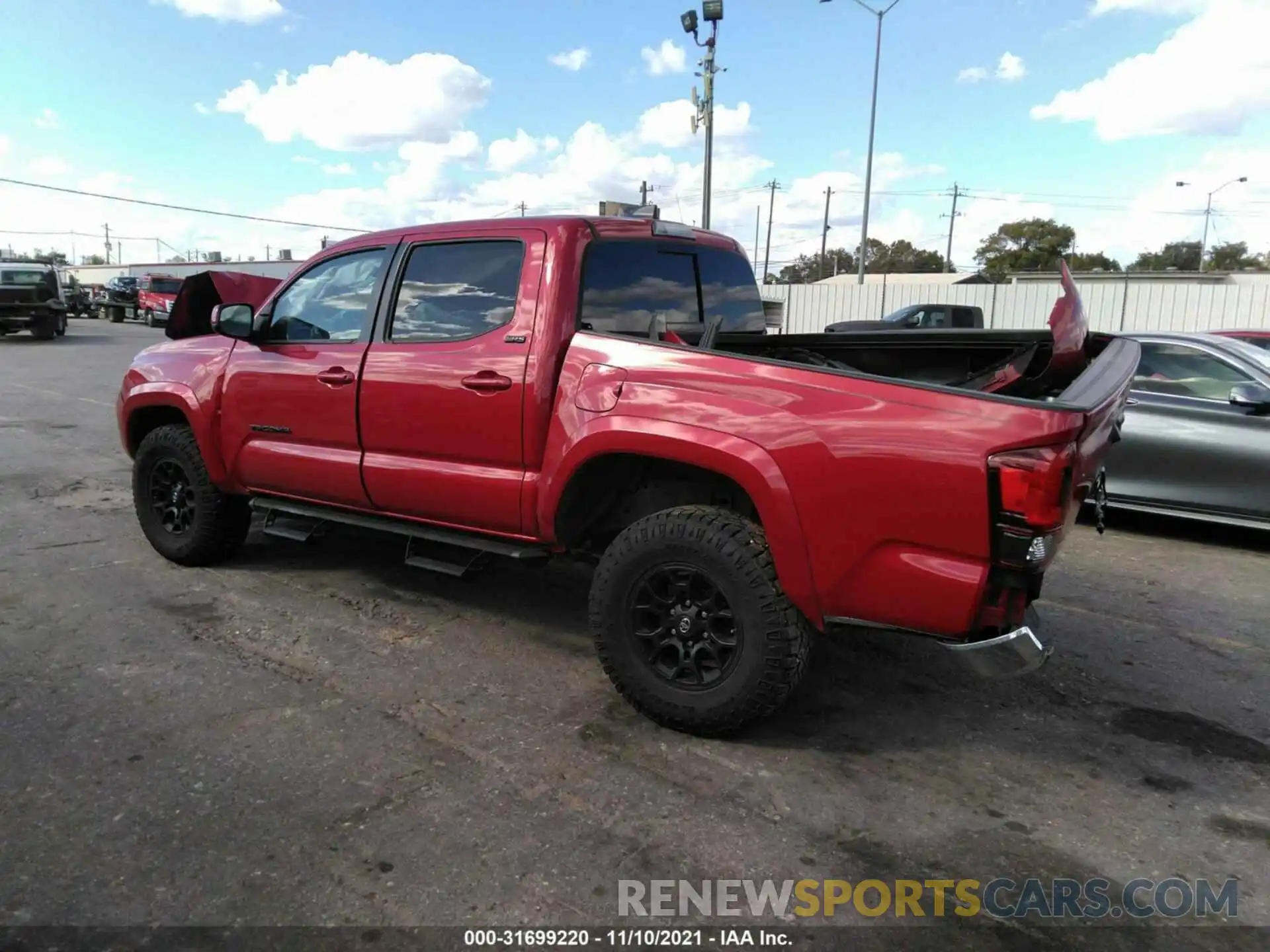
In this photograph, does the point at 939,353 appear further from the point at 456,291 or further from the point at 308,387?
the point at 308,387

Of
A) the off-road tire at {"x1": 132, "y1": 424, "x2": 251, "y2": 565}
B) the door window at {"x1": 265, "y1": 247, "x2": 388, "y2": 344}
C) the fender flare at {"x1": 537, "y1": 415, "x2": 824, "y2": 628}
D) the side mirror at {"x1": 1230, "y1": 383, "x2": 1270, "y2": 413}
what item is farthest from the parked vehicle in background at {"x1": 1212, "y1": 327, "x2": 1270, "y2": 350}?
the off-road tire at {"x1": 132, "y1": 424, "x2": 251, "y2": 565}

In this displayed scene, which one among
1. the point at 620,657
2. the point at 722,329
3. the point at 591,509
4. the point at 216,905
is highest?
the point at 722,329

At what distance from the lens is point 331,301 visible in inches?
185

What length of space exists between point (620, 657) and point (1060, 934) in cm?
170

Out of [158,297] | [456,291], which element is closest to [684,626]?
[456,291]

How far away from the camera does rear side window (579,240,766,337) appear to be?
394 centimetres

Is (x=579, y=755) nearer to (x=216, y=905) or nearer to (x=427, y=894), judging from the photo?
(x=427, y=894)

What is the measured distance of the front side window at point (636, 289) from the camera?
391cm

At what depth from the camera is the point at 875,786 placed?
10.5 ft

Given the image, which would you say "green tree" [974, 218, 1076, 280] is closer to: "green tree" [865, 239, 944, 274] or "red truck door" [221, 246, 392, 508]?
"green tree" [865, 239, 944, 274]

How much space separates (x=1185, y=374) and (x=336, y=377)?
6010 millimetres

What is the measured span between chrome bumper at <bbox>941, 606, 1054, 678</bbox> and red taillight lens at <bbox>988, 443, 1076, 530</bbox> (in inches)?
16.3

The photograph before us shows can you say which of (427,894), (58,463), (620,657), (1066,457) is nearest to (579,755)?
(620,657)

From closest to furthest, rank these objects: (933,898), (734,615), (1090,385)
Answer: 1. (933,898)
2. (1090,385)
3. (734,615)
